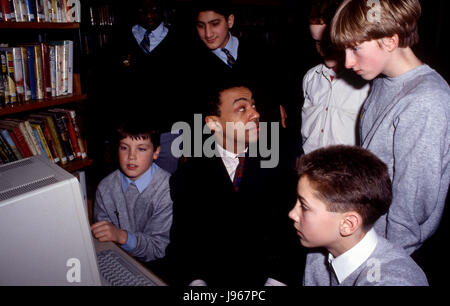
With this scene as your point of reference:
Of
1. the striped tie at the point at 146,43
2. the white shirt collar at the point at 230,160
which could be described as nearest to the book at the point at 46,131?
the striped tie at the point at 146,43

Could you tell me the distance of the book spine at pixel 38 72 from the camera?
1.86 metres

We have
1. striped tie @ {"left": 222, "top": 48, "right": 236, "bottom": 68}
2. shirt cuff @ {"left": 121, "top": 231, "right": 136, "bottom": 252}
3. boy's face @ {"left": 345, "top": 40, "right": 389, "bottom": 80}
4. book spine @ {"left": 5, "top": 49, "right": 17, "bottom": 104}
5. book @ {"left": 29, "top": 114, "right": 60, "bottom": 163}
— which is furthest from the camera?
striped tie @ {"left": 222, "top": 48, "right": 236, "bottom": 68}

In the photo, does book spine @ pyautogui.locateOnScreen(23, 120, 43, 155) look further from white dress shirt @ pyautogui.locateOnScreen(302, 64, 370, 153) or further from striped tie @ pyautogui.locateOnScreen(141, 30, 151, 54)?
white dress shirt @ pyautogui.locateOnScreen(302, 64, 370, 153)

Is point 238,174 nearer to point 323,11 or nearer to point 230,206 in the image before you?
point 230,206

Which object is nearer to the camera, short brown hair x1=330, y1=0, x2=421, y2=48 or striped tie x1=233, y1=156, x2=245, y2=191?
short brown hair x1=330, y1=0, x2=421, y2=48

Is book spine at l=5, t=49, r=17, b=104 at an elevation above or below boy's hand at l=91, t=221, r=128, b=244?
above

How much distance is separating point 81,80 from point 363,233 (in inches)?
76.8

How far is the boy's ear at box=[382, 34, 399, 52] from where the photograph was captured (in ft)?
3.83

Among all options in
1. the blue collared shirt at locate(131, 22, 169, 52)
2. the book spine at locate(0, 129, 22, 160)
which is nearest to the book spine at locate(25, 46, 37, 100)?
the book spine at locate(0, 129, 22, 160)

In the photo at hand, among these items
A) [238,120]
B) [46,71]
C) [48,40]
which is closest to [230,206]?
[238,120]

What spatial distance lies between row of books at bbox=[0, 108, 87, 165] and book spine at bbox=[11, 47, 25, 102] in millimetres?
165

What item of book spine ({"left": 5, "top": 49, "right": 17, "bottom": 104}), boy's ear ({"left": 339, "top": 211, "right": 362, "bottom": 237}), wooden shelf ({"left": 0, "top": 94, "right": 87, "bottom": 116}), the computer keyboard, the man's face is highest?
the man's face
